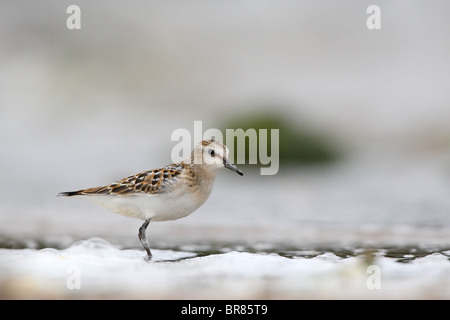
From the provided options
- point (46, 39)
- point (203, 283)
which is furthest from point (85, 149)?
point (203, 283)

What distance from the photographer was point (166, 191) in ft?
20.4

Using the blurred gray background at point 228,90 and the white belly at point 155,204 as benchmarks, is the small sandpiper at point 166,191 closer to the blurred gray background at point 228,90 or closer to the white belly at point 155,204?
the white belly at point 155,204

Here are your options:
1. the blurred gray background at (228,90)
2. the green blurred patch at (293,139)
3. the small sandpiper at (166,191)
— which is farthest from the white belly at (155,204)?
the green blurred patch at (293,139)

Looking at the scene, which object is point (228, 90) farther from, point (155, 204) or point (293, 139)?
point (155, 204)

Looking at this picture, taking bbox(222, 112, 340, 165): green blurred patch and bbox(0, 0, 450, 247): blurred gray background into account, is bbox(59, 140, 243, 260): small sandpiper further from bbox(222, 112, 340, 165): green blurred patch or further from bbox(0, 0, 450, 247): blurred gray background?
bbox(222, 112, 340, 165): green blurred patch

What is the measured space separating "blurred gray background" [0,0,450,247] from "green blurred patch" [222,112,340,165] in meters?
0.22

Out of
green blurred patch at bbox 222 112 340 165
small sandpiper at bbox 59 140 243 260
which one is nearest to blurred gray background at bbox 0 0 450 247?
green blurred patch at bbox 222 112 340 165

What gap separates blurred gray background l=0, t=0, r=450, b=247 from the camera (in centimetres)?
1152

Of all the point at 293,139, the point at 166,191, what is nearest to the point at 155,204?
the point at 166,191

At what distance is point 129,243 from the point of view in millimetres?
7480

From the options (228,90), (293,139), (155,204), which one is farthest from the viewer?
(228,90)

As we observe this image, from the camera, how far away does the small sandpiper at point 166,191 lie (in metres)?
6.18

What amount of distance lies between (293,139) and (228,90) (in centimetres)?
416

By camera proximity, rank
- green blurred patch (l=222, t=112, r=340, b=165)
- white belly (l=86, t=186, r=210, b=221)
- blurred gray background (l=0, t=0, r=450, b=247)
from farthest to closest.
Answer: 1. green blurred patch (l=222, t=112, r=340, b=165)
2. blurred gray background (l=0, t=0, r=450, b=247)
3. white belly (l=86, t=186, r=210, b=221)
